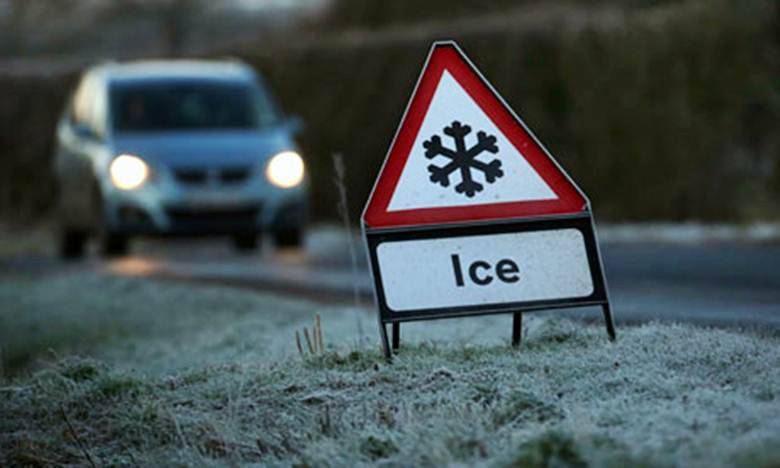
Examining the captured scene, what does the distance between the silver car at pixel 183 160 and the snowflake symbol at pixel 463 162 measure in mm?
11487

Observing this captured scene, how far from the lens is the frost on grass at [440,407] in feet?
18.2

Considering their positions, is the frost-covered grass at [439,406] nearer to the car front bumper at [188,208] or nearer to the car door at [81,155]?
the car front bumper at [188,208]

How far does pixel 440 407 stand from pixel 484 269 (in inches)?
49.7

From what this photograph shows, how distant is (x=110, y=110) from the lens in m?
19.6

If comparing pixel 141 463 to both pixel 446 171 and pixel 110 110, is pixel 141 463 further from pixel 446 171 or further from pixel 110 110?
pixel 110 110

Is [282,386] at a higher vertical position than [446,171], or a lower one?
lower

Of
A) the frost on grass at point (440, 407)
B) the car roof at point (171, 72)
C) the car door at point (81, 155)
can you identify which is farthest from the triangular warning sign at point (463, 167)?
the car roof at point (171, 72)

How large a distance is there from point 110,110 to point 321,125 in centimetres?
821

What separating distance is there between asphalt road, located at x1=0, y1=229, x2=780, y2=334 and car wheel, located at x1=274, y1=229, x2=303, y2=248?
120 mm

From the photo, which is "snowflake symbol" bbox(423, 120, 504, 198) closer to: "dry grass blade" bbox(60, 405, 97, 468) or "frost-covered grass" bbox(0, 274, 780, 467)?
"frost-covered grass" bbox(0, 274, 780, 467)

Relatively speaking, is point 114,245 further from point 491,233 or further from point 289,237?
point 491,233

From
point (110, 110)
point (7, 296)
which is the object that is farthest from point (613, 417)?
point (110, 110)

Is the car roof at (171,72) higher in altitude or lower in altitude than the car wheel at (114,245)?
higher

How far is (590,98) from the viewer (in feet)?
82.9
